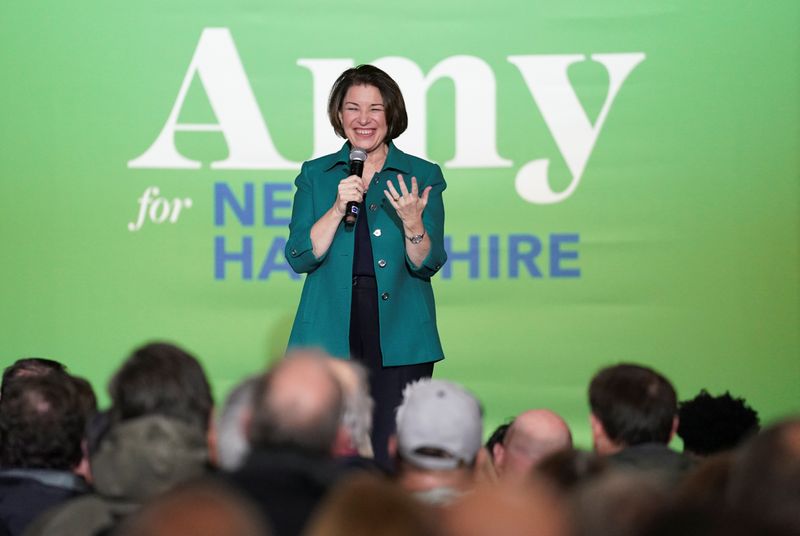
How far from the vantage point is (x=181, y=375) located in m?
2.83

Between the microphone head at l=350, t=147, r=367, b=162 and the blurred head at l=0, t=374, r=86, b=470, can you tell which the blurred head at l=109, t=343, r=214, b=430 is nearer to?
the blurred head at l=0, t=374, r=86, b=470

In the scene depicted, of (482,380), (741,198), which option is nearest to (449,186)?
(482,380)

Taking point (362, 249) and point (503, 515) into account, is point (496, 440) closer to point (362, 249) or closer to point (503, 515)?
point (362, 249)

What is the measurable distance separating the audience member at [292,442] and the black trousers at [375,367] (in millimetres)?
1722

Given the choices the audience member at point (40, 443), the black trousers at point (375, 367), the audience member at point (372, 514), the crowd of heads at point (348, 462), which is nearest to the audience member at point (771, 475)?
the crowd of heads at point (348, 462)

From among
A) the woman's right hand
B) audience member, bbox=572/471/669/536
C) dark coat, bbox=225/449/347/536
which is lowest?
dark coat, bbox=225/449/347/536

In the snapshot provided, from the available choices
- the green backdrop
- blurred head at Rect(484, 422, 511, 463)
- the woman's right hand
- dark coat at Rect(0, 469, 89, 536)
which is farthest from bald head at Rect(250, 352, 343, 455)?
the green backdrop

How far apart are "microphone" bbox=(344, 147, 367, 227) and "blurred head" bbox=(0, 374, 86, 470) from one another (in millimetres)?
1169

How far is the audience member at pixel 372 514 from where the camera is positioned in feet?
5.25

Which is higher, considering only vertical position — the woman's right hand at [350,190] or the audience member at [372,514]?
the woman's right hand at [350,190]

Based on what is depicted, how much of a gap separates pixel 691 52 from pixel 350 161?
240cm

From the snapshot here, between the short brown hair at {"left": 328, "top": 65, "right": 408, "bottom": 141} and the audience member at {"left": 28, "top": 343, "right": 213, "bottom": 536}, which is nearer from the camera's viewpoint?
the audience member at {"left": 28, "top": 343, "right": 213, "bottom": 536}

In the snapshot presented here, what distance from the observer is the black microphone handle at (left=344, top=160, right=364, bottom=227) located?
4061 millimetres

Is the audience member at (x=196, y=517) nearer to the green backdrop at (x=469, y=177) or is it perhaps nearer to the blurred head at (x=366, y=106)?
the blurred head at (x=366, y=106)
